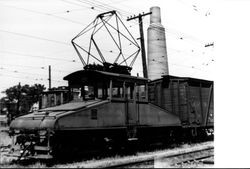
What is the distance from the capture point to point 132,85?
38.2 ft

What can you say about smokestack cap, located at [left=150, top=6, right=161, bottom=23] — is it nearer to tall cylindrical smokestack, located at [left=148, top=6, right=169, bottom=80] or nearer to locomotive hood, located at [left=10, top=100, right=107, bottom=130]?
tall cylindrical smokestack, located at [left=148, top=6, right=169, bottom=80]

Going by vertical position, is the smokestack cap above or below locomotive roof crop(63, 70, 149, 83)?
above

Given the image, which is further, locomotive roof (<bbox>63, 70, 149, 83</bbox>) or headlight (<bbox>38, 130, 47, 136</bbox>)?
locomotive roof (<bbox>63, 70, 149, 83</bbox>)

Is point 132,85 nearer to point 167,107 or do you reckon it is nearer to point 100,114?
point 100,114

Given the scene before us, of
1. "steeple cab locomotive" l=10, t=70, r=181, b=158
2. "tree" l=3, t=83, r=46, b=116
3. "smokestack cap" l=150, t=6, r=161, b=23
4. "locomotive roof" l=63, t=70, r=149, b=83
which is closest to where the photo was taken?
"steeple cab locomotive" l=10, t=70, r=181, b=158

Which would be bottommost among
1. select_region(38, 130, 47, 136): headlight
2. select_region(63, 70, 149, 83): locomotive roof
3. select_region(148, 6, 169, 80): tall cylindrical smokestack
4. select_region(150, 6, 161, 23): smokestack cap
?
select_region(38, 130, 47, 136): headlight

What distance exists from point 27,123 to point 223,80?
618cm


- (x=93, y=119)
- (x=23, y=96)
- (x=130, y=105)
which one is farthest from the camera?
(x=23, y=96)

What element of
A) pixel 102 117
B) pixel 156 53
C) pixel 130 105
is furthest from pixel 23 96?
pixel 102 117

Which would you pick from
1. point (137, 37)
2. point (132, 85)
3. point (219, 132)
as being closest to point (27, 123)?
point (132, 85)

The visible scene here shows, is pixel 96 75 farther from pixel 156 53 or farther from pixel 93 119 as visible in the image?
pixel 156 53

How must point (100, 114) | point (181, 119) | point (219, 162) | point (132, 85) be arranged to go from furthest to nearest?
point (181, 119)
point (132, 85)
point (100, 114)
point (219, 162)

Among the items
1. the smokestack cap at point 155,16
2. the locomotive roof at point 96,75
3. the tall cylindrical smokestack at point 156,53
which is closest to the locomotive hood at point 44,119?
the locomotive roof at point 96,75

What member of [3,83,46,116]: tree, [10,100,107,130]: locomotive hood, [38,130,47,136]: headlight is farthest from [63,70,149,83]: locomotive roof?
[3,83,46,116]: tree
